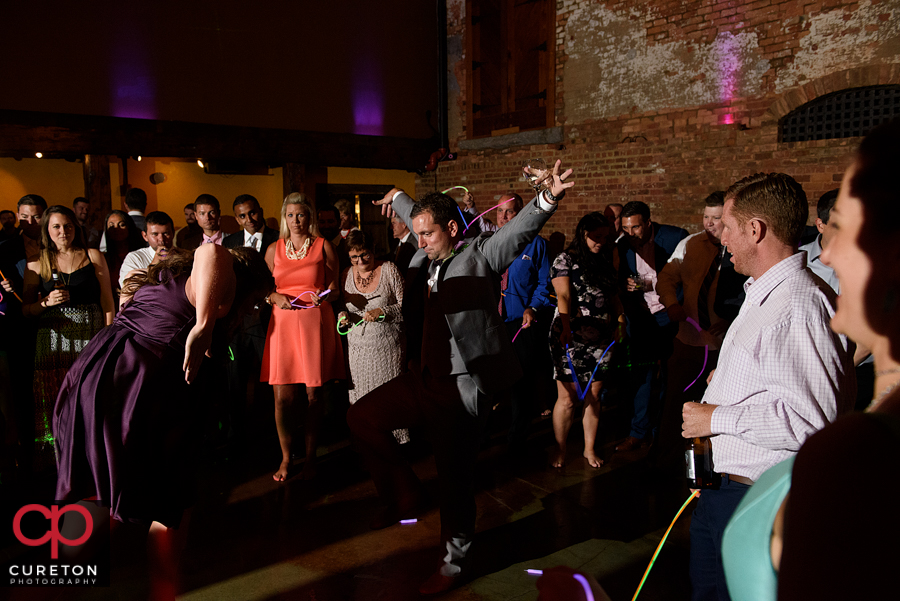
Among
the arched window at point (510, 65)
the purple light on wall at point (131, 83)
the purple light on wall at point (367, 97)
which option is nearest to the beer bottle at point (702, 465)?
the arched window at point (510, 65)

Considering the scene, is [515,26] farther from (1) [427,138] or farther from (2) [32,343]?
(2) [32,343]

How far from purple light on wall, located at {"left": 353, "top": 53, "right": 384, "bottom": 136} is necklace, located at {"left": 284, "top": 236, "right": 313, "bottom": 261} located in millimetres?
6505

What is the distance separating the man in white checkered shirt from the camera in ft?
5.31

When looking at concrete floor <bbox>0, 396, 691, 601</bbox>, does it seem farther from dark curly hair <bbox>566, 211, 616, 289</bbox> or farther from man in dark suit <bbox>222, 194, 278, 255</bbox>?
man in dark suit <bbox>222, 194, 278, 255</bbox>

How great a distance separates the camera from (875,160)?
27.3 inches

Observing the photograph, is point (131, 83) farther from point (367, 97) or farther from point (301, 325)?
point (301, 325)

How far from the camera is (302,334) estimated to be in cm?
418

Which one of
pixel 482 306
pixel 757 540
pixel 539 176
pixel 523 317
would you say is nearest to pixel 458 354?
pixel 482 306

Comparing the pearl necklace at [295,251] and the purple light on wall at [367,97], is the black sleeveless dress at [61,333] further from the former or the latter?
the purple light on wall at [367,97]

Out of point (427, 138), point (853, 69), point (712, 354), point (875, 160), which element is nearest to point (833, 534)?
point (875, 160)

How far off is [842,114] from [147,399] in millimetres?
7506

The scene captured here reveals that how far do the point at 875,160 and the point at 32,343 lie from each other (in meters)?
5.01


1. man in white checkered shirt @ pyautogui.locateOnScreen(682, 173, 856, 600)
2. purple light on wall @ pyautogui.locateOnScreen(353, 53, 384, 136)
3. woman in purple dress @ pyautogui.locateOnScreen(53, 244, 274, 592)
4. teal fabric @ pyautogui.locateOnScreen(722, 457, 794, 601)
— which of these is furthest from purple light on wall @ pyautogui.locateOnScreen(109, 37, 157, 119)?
teal fabric @ pyautogui.locateOnScreen(722, 457, 794, 601)

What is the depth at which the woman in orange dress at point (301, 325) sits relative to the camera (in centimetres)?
417
